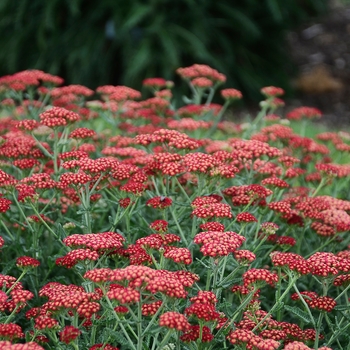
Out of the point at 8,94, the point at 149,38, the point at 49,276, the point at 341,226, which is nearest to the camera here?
the point at 341,226

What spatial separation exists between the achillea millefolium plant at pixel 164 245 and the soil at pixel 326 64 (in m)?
6.50

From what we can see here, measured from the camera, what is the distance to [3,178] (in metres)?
2.95

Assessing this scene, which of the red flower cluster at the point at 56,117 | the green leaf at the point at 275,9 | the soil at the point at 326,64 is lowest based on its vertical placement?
the soil at the point at 326,64

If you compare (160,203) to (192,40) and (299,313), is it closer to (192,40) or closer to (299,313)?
(299,313)

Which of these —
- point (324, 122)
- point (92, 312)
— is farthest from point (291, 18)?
point (92, 312)

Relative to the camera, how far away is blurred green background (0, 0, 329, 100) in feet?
30.1

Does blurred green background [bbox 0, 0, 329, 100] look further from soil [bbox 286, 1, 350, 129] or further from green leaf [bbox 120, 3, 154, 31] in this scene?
soil [bbox 286, 1, 350, 129]

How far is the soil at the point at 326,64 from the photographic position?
10945mm

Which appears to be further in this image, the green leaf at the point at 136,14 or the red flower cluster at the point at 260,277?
the green leaf at the point at 136,14

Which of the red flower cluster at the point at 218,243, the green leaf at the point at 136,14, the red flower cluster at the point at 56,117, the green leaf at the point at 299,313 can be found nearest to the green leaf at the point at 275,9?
the green leaf at the point at 136,14

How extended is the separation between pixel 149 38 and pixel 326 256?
23.2 feet

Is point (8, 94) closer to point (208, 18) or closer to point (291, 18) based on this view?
point (208, 18)

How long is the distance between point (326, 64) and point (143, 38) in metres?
Result: 4.53

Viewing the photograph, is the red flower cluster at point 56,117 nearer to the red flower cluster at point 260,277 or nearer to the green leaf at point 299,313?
the red flower cluster at point 260,277
